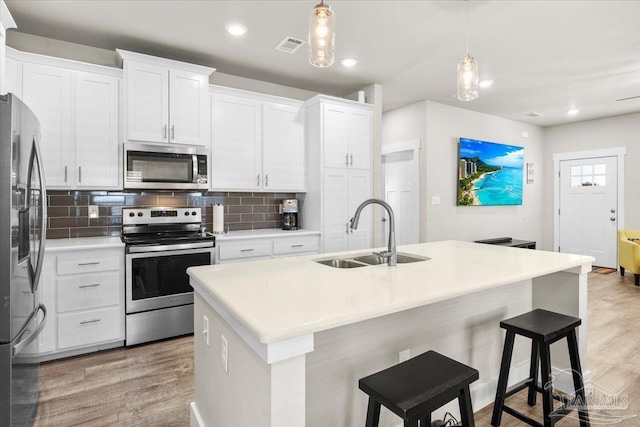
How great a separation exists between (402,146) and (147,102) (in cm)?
368

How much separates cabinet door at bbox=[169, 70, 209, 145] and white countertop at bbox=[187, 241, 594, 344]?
2009 millimetres

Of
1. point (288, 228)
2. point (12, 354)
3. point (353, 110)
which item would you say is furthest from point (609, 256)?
point (12, 354)

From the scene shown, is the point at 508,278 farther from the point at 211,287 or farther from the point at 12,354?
the point at 12,354

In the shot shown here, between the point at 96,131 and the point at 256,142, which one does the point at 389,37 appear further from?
the point at 96,131

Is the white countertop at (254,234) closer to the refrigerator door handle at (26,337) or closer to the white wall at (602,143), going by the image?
the refrigerator door handle at (26,337)

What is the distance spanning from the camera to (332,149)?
13.2 ft

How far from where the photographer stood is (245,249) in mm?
3502

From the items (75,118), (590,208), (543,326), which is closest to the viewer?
(543,326)

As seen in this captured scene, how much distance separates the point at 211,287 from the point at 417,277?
897mm

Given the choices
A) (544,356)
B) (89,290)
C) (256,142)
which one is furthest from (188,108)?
(544,356)

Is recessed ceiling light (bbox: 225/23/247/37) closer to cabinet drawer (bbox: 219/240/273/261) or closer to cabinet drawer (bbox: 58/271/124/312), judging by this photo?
cabinet drawer (bbox: 219/240/273/261)

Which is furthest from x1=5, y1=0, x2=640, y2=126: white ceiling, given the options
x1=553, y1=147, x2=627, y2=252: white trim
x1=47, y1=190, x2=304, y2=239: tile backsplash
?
x1=553, y1=147, x2=627, y2=252: white trim

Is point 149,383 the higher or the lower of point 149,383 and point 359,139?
the lower

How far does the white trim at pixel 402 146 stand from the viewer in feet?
17.4
